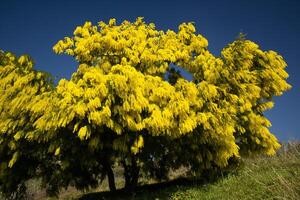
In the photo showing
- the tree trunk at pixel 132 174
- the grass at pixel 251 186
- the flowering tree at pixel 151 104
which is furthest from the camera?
the tree trunk at pixel 132 174

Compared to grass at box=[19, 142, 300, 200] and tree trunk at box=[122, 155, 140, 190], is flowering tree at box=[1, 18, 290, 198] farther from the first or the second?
grass at box=[19, 142, 300, 200]

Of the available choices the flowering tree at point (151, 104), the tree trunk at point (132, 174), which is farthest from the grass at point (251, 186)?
the flowering tree at point (151, 104)

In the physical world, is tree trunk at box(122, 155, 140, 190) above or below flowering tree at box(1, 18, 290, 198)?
below

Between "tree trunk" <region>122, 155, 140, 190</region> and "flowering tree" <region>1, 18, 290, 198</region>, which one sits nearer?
"flowering tree" <region>1, 18, 290, 198</region>

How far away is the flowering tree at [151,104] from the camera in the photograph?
16609 mm

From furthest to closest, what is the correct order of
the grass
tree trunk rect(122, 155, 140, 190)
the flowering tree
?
tree trunk rect(122, 155, 140, 190) → the flowering tree → the grass

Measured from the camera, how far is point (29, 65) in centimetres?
2014

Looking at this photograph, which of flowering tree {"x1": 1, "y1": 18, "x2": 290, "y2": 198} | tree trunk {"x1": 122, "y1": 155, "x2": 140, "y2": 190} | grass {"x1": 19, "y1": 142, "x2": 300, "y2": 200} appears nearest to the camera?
grass {"x1": 19, "y1": 142, "x2": 300, "y2": 200}

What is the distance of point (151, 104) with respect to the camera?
1734 cm

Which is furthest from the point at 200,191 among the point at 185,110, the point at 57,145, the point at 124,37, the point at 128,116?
the point at 124,37

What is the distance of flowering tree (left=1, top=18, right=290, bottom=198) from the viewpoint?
16.6 meters

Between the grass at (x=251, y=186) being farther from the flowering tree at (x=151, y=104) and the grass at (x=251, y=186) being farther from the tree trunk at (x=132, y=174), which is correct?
the flowering tree at (x=151, y=104)

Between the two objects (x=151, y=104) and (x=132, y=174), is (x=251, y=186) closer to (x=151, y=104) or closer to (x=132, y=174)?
(x=151, y=104)

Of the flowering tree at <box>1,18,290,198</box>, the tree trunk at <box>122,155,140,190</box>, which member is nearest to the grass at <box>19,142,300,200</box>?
the tree trunk at <box>122,155,140,190</box>
